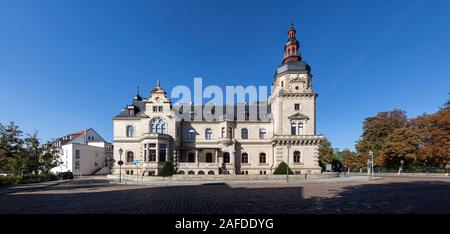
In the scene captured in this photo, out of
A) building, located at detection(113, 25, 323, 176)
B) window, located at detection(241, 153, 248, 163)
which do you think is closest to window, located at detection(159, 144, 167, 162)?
building, located at detection(113, 25, 323, 176)

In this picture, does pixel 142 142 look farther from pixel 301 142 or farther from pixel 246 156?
pixel 301 142

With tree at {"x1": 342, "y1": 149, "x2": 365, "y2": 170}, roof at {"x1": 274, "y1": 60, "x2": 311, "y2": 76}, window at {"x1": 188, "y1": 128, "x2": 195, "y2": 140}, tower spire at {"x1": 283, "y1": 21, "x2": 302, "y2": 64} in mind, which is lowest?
tree at {"x1": 342, "y1": 149, "x2": 365, "y2": 170}

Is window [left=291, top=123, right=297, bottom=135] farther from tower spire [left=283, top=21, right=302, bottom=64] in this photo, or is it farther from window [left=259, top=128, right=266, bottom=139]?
tower spire [left=283, top=21, right=302, bottom=64]

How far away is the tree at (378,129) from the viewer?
181ft

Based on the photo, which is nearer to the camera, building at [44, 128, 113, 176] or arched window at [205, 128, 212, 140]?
arched window at [205, 128, 212, 140]

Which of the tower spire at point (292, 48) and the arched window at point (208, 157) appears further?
the arched window at point (208, 157)

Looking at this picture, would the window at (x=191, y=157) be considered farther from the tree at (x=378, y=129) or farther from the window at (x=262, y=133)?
the tree at (x=378, y=129)

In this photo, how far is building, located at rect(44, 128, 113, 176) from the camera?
56406 mm

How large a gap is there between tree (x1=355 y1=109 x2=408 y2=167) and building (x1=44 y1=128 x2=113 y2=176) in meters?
60.9

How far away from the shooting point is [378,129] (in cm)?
5616

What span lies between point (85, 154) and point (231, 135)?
37569 millimetres

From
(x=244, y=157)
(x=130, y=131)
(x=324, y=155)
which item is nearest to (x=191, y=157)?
(x=244, y=157)

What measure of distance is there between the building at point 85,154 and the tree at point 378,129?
2397 inches

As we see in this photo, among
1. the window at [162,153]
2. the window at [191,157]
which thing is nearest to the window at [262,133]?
the window at [191,157]
